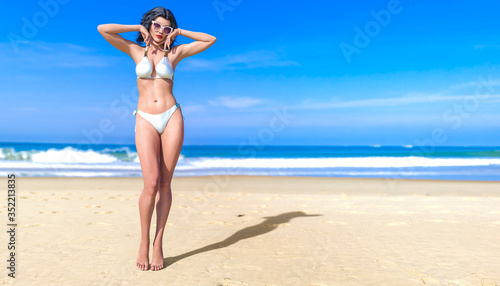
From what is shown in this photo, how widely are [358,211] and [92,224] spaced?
209 inches

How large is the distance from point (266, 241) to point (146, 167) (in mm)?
2280

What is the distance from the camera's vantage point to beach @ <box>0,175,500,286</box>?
12.5ft

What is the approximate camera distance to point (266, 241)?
528 cm

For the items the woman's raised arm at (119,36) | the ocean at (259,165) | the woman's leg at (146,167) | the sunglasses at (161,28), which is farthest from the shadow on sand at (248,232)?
the ocean at (259,165)

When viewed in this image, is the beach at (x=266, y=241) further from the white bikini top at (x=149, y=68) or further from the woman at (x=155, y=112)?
the white bikini top at (x=149, y=68)

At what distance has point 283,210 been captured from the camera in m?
→ 8.01

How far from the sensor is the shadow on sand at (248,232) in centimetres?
445

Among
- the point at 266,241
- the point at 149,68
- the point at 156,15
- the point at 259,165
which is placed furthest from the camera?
the point at 259,165

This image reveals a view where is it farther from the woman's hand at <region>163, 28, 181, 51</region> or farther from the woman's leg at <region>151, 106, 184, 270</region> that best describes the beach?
the woman's hand at <region>163, 28, 181, 51</region>

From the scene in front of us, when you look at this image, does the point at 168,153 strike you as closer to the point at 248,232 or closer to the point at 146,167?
the point at 146,167

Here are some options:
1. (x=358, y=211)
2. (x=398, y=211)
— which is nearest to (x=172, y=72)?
(x=358, y=211)

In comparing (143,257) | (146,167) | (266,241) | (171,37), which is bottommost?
(266,241)

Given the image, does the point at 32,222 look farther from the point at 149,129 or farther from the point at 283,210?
the point at 283,210

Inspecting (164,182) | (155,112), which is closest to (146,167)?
(164,182)
